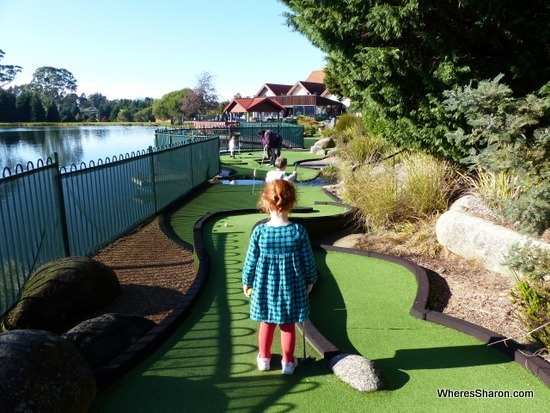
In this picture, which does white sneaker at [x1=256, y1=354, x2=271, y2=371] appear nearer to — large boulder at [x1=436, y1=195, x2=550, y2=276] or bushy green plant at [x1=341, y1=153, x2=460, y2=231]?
large boulder at [x1=436, y1=195, x2=550, y2=276]

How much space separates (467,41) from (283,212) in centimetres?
589

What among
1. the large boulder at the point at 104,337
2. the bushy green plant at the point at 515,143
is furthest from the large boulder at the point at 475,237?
the large boulder at the point at 104,337

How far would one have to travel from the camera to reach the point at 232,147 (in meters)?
23.0

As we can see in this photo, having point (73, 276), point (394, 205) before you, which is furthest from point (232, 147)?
point (73, 276)

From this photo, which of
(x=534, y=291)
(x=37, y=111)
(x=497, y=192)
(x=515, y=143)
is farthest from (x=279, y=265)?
(x=37, y=111)

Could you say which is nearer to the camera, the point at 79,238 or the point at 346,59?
the point at 79,238

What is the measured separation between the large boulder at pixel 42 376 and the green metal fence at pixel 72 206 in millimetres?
2885

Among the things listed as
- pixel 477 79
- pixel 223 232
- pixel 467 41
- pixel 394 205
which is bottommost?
pixel 223 232

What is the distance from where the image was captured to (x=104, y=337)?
386 centimetres

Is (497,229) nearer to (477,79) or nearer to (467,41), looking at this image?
(477,79)

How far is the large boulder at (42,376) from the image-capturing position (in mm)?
2484

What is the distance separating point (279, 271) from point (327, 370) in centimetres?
95

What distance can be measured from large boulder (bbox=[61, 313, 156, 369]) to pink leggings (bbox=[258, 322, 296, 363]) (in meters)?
1.27

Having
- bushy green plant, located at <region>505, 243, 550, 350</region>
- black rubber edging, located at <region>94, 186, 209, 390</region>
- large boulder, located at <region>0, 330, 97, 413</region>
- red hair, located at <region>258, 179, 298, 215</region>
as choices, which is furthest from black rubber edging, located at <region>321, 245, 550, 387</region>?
large boulder, located at <region>0, 330, 97, 413</region>
